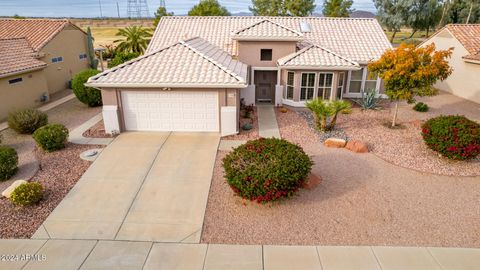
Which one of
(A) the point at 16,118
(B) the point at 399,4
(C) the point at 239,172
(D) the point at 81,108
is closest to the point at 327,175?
(C) the point at 239,172

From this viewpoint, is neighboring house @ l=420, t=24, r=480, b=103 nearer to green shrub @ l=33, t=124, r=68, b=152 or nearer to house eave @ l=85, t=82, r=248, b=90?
house eave @ l=85, t=82, r=248, b=90

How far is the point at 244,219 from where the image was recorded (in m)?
8.94

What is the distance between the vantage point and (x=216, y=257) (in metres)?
7.54

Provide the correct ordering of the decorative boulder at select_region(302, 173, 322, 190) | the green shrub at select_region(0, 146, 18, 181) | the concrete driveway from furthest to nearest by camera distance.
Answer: the green shrub at select_region(0, 146, 18, 181), the decorative boulder at select_region(302, 173, 322, 190), the concrete driveway

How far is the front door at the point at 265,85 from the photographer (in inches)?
798

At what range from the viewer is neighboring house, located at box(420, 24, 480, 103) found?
21.5 meters

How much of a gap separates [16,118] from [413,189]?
53.7 ft

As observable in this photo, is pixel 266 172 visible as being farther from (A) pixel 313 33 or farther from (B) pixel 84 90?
(A) pixel 313 33

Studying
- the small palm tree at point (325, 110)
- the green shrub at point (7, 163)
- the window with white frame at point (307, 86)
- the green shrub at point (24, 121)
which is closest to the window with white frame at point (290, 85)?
the window with white frame at point (307, 86)

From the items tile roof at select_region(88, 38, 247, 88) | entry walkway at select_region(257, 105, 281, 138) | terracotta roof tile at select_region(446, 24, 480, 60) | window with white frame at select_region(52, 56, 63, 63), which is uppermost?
terracotta roof tile at select_region(446, 24, 480, 60)

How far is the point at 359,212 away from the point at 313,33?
644 inches

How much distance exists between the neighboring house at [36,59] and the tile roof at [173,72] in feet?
22.4

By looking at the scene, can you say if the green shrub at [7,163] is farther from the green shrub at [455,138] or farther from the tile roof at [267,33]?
the green shrub at [455,138]

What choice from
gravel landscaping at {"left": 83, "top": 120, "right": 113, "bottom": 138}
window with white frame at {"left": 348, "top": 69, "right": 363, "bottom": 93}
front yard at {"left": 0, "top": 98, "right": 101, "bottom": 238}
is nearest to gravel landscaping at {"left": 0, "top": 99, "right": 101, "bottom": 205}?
front yard at {"left": 0, "top": 98, "right": 101, "bottom": 238}
